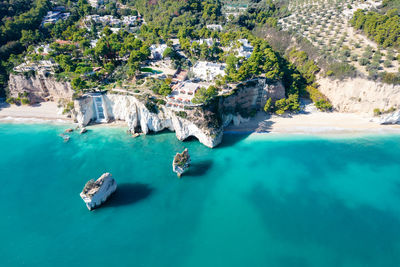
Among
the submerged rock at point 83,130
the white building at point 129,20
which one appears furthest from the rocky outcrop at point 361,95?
the white building at point 129,20

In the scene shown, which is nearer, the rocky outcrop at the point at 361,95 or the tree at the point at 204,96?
the tree at the point at 204,96

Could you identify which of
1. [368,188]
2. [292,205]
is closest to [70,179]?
[292,205]

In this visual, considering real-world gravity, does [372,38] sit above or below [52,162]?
above

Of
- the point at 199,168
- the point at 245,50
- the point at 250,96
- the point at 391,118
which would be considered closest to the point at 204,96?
the point at 250,96

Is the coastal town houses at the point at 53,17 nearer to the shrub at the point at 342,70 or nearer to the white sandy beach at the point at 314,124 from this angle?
the white sandy beach at the point at 314,124

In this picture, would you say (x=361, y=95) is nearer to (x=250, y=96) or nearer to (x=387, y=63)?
(x=387, y=63)

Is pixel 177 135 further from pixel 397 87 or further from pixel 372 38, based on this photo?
pixel 372 38
